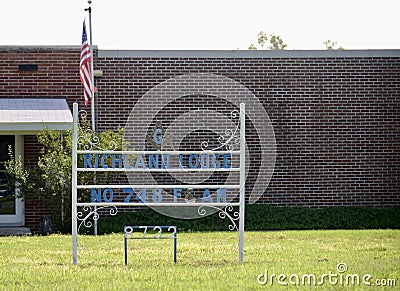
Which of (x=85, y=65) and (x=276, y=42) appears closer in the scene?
(x=85, y=65)

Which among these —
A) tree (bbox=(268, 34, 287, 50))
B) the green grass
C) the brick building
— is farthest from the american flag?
tree (bbox=(268, 34, 287, 50))

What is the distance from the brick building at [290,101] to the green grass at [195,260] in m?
3.13

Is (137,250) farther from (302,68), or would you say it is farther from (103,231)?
(302,68)

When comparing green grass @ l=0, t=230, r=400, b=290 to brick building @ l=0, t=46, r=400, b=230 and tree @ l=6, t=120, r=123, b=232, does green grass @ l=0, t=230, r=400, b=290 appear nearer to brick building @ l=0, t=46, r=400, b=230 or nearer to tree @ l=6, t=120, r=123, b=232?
tree @ l=6, t=120, r=123, b=232

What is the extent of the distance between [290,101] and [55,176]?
Result: 6.16m

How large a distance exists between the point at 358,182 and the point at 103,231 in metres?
6.63

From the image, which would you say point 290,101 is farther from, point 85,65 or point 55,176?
point 55,176

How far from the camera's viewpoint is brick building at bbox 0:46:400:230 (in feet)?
65.4

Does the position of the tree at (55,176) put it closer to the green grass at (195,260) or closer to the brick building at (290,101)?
the green grass at (195,260)

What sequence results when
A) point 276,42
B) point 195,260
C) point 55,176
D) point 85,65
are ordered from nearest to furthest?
point 195,260, point 55,176, point 85,65, point 276,42

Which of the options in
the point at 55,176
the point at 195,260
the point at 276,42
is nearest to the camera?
the point at 195,260

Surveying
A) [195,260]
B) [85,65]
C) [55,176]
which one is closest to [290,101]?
[85,65]

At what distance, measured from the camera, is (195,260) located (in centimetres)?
1249

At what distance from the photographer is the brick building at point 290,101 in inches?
785
